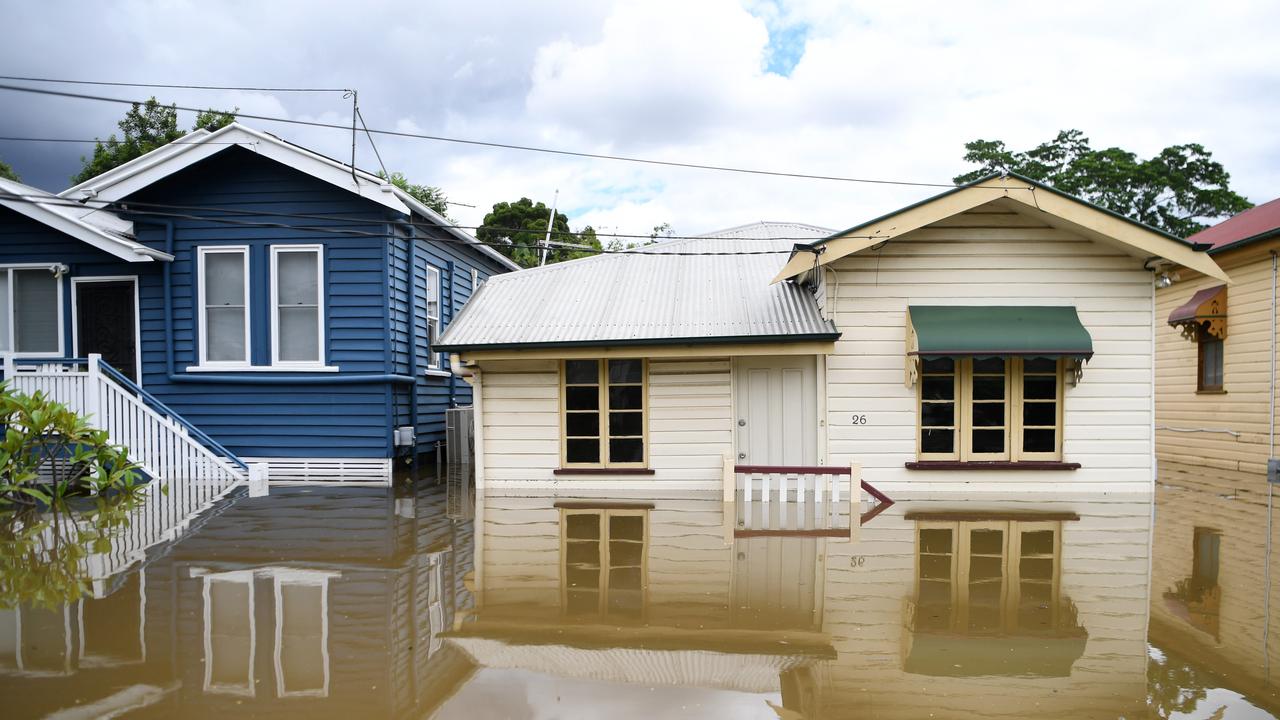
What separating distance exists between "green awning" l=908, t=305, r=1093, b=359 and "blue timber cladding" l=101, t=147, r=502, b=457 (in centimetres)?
805

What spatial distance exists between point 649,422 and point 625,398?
0.50 meters

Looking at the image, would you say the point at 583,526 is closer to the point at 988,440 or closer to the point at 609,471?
the point at 609,471

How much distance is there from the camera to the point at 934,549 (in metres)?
8.46

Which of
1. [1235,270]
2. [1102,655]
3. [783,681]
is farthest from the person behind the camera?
[1235,270]

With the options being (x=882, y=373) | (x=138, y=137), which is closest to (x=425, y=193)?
(x=138, y=137)

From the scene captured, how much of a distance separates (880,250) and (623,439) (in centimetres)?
448

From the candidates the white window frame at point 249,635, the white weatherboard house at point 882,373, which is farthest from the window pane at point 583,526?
the white window frame at point 249,635

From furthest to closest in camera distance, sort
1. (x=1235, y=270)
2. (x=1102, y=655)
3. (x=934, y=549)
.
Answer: (x=1235, y=270) → (x=934, y=549) → (x=1102, y=655)

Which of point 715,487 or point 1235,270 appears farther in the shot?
point 1235,270

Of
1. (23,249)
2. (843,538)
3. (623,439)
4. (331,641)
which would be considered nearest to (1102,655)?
(843,538)

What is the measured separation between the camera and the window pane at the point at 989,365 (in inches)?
455

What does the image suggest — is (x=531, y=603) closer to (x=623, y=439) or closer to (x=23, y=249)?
(x=623, y=439)

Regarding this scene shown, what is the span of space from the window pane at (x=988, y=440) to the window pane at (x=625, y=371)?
15.6ft

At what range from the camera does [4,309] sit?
44.8ft
